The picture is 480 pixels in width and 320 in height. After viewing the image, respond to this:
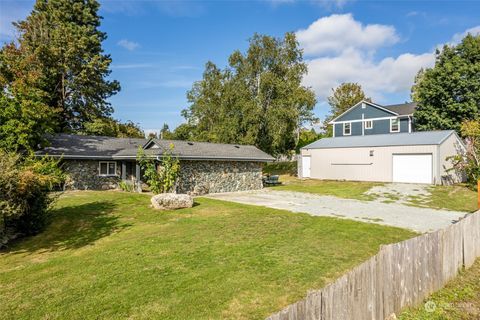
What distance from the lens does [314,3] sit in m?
16.3

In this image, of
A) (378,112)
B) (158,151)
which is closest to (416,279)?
(158,151)

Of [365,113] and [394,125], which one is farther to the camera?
[365,113]

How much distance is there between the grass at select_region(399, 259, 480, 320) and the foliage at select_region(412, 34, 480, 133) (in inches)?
1134

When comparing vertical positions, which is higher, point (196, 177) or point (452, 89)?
point (452, 89)

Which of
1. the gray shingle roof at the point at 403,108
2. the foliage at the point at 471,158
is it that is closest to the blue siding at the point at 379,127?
the gray shingle roof at the point at 403,108

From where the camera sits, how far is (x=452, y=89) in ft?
97.8

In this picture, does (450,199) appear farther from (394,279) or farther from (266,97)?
(266,97)

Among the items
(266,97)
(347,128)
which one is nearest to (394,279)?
(266,97)

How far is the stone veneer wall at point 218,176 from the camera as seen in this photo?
18484 mm

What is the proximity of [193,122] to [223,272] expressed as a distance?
36.4 metres

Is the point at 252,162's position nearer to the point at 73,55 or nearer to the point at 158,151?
the point at 158,151

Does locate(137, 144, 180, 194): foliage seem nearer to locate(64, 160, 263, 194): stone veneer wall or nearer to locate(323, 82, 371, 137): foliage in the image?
locate(64, 160, 263, 194): stone veneer wall

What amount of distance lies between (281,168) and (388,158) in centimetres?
1672

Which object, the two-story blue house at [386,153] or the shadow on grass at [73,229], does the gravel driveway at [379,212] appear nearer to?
the shadow on grass at [73,229]
